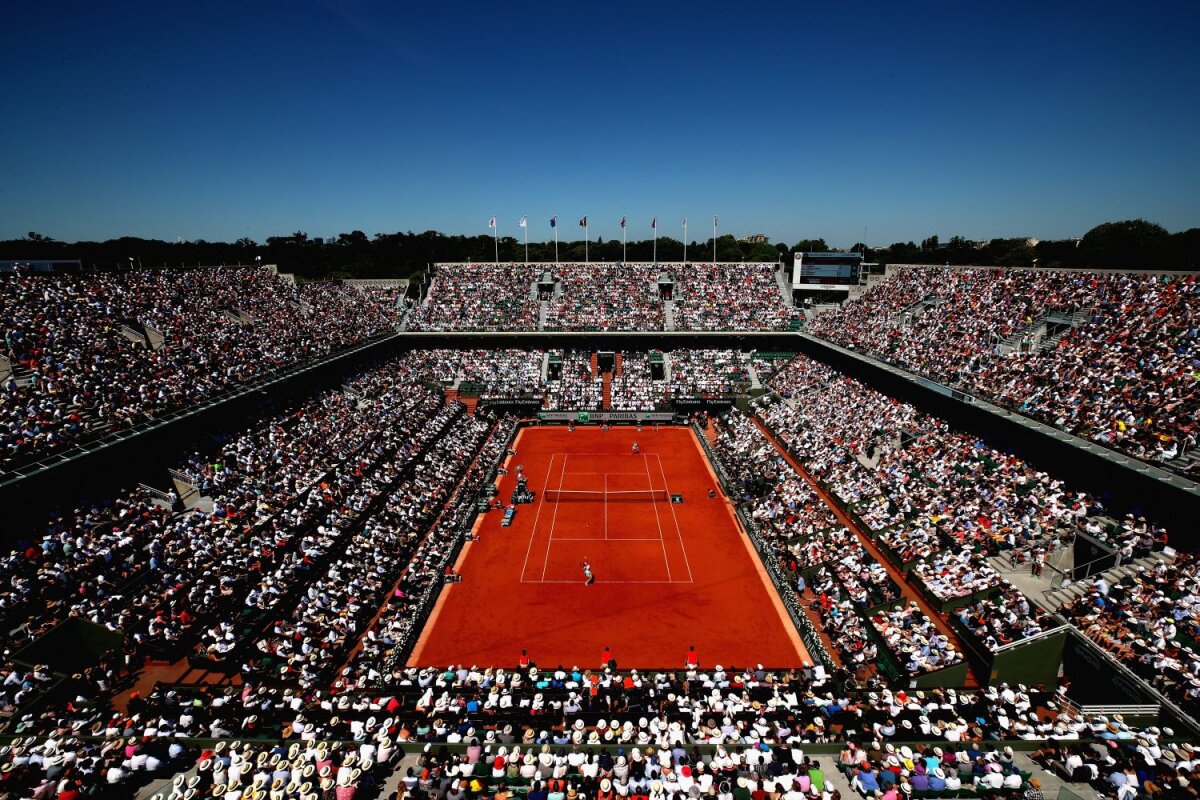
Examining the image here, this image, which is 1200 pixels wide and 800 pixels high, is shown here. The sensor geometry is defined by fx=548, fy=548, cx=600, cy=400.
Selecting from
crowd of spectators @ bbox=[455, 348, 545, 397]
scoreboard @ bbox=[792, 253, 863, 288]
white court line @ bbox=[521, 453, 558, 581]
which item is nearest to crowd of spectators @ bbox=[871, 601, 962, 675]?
white court line @ bbox=[521, 453, 558, 581]

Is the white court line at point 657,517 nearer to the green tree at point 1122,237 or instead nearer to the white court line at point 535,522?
the white court line at point 535,522

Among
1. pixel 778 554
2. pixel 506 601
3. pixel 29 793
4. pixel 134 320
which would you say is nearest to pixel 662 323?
pixel 778 554

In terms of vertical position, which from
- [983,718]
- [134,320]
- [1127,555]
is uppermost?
[134,320]

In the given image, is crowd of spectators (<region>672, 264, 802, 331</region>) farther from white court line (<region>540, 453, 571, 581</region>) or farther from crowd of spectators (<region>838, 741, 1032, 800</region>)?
crowd of spectators (<region>838, 741, 1032, 800</region>)

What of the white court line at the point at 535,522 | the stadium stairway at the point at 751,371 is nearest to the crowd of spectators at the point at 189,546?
the white court line at the point at 535,522

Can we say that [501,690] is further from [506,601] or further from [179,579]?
[179,579]
